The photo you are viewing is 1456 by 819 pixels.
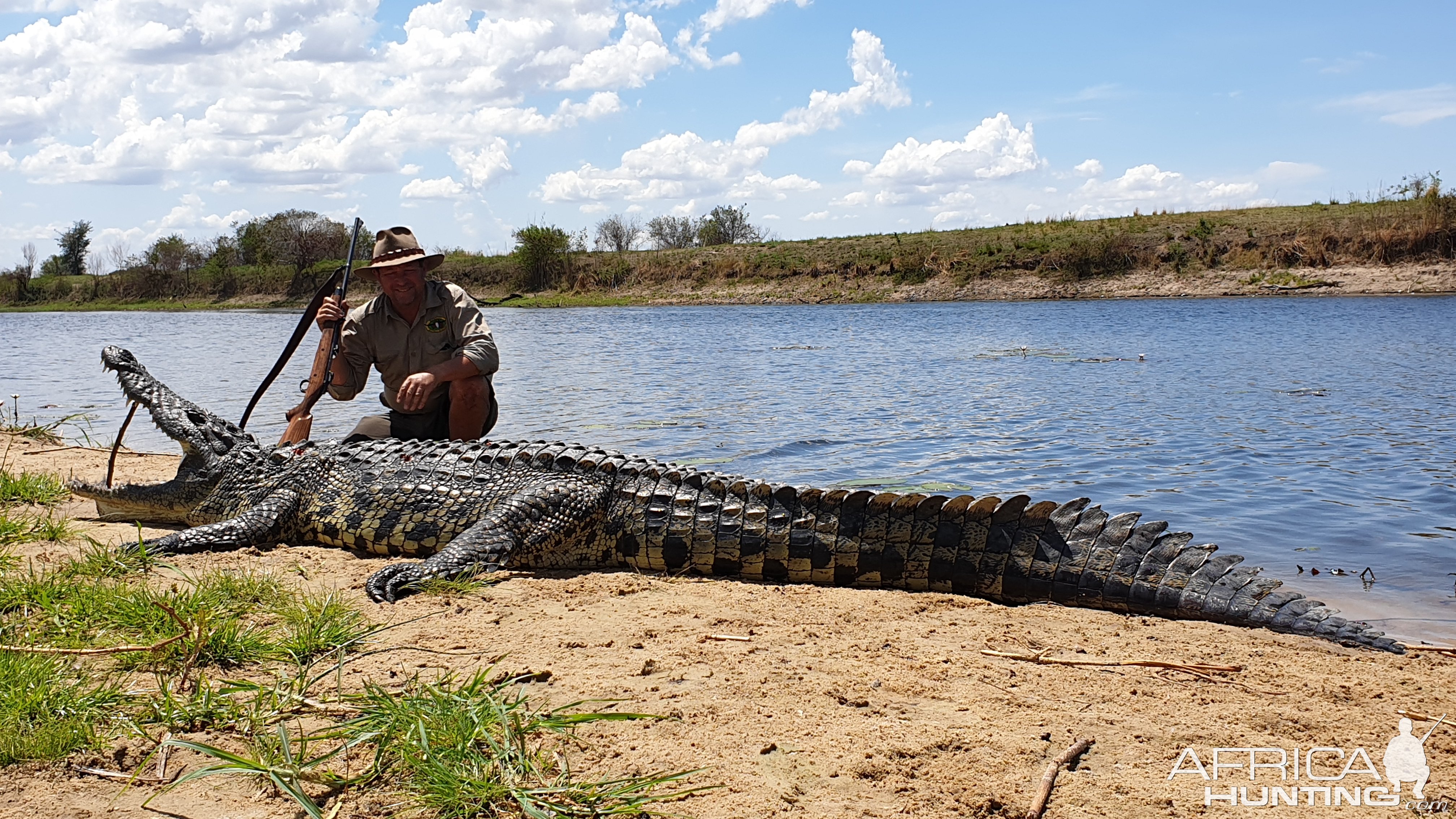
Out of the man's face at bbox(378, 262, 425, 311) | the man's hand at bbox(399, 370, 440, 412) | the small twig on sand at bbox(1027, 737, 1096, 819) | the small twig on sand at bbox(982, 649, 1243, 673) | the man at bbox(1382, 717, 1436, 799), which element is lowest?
the man at bbox(1382, 717, 1436, 799)

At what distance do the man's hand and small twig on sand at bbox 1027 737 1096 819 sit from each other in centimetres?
383

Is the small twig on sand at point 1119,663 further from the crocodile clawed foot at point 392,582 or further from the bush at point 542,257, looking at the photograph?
the bush at point 542,257

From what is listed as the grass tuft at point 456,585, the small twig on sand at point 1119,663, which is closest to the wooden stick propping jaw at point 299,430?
the grass tuft at point 456,585

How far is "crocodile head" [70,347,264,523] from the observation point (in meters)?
4.96

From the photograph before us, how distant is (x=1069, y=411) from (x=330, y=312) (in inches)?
277

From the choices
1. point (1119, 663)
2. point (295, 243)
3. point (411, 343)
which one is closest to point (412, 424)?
point (411, 343)

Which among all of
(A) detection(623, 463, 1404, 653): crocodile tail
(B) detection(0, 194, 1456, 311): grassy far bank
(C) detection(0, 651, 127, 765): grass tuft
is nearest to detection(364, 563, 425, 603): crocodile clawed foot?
(A) detection(623, 463, 1404, 653): crocodile tail

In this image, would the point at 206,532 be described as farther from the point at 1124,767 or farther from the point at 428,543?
the point at 1124,767

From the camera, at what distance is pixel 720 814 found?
2.04 meters

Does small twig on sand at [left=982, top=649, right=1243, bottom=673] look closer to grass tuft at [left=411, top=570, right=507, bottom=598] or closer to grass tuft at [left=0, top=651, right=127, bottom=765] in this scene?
grass tuft at [left=411, top=570, right=507, bottom=598]

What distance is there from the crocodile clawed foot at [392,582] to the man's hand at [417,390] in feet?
4.87

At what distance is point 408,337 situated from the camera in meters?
5.61

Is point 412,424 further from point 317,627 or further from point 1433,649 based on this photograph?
point 1433,649

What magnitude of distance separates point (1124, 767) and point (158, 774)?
2.20 meters
